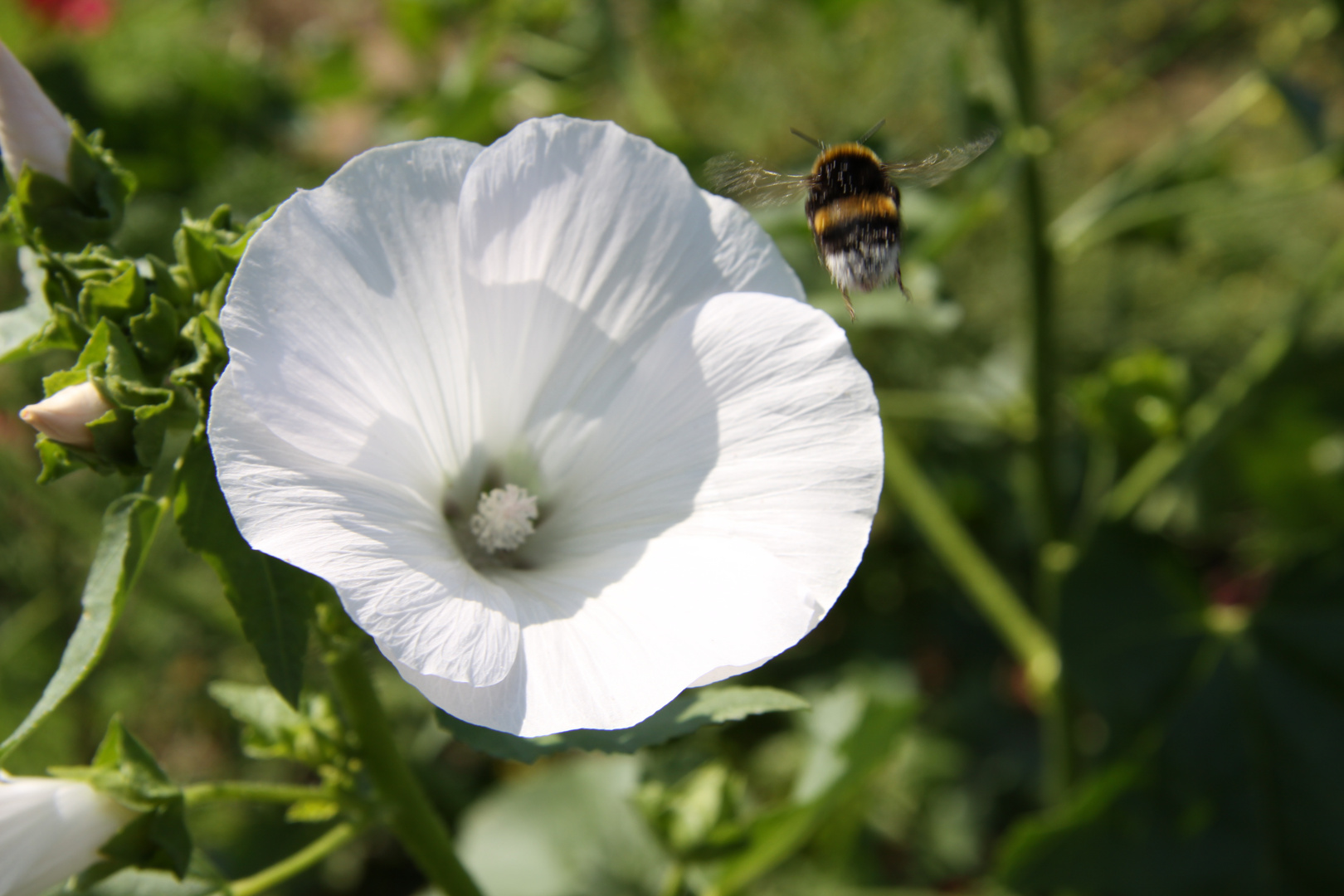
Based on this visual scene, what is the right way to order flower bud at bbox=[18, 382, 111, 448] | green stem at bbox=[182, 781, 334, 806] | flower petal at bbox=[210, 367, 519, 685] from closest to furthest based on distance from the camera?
1. flower petal at bbox=[210, 367, 519, 685]
2. flower bud at bbox=[18, 382, 111, 448]
3. green stem at bbox=[182, 781, 334, 806]

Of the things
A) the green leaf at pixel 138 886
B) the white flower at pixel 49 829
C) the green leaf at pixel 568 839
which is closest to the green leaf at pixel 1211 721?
the green leaf at pixel 568 839

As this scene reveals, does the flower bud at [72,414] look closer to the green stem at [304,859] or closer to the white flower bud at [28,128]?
the white flower bud at [28,128]

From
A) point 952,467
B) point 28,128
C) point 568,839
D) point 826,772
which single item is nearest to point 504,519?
point 28,128

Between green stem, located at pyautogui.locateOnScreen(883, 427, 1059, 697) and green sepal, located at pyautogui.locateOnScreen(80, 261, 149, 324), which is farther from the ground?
green sepal, located at pyautogui.locateOnScreen(80, 261, 149, 324)

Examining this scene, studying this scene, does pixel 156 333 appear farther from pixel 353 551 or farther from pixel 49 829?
pixel 49 829

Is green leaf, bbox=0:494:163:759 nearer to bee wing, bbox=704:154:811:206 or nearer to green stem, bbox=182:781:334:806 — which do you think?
green stem, bbox=182:781:334:806

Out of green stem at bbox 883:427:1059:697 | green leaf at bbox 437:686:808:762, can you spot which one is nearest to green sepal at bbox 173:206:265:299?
green leaf at bbox 437:686:808:762

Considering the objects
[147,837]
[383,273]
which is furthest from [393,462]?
[147,837]
